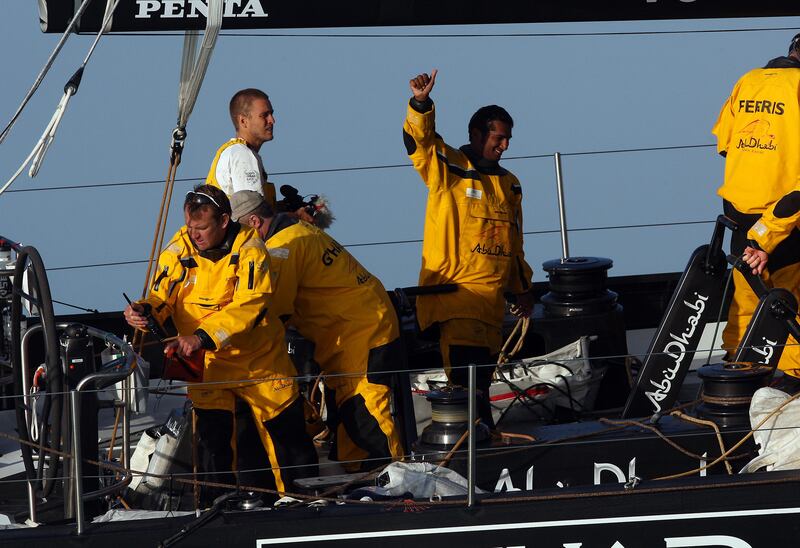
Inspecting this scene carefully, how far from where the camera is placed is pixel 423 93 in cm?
485

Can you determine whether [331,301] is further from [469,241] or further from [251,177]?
[469,241]

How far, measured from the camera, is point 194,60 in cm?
Result: 459

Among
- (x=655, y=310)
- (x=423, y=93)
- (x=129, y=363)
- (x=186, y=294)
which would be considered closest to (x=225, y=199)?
(x=186, y=294)

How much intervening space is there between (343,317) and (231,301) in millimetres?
457

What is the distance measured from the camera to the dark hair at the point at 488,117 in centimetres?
505

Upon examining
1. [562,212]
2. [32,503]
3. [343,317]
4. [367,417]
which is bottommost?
[32,503]

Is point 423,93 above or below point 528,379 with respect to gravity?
above

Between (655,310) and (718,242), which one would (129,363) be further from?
(655,310)

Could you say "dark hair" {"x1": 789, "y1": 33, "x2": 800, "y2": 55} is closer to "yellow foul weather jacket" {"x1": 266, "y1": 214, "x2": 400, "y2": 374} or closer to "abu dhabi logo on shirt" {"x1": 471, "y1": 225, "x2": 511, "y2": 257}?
"abu dhabi logo on shirt" {"x1": 471, "y1": 225, "x2": 511, "y2": 257}

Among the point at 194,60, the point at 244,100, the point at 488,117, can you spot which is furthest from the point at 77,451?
the point at 488,117

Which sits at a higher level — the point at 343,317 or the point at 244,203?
the point at 244,203

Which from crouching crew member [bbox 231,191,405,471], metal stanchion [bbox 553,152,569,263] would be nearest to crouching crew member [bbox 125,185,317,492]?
crouching crew member [bbox 231,191,405,471]

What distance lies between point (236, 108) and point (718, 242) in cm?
163

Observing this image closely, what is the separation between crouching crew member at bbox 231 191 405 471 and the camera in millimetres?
4543
